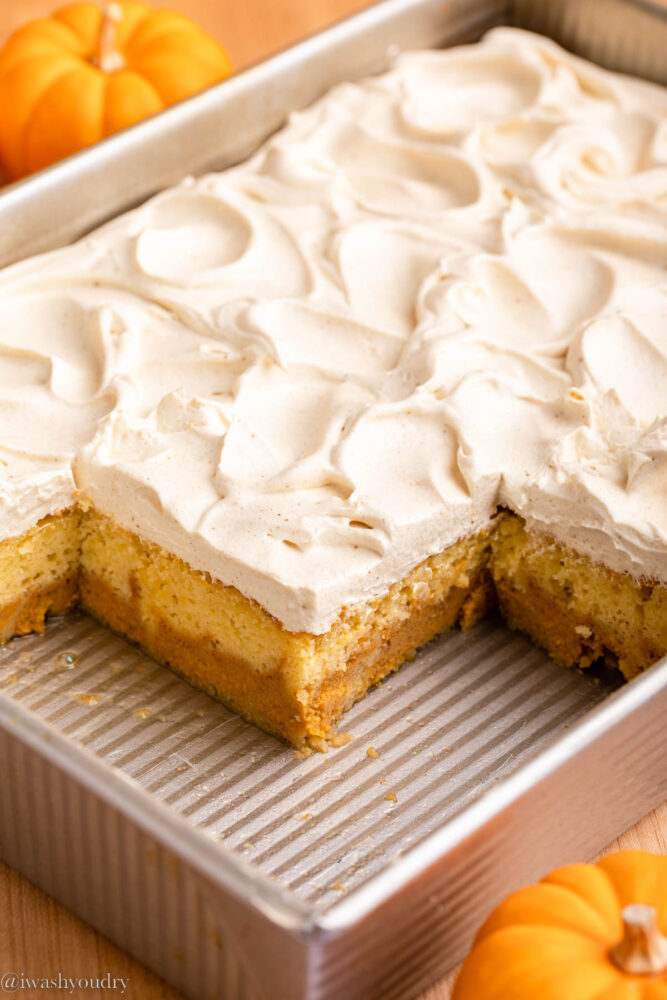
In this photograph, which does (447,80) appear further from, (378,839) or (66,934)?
(66,934)

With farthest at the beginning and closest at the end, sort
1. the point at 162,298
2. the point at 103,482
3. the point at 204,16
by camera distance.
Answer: the point at 204,16 < the point at 162,298 < the point at 103,482

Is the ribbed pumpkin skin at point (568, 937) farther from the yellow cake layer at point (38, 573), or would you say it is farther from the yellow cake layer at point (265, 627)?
the yellow cake layer at point (38, 573)

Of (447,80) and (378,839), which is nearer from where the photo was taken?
(378,839)

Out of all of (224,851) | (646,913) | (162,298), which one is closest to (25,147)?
(162,298)

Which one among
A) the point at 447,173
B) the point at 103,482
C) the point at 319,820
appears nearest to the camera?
the point at 319,820

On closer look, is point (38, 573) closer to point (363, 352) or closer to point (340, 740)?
point (340, 740)

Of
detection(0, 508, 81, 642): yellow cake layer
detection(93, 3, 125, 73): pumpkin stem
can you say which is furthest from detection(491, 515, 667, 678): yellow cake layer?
detection(93, 3, 125, 73): pumpkin stem

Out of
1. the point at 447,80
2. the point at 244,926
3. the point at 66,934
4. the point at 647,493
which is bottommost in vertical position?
the point at 66,934

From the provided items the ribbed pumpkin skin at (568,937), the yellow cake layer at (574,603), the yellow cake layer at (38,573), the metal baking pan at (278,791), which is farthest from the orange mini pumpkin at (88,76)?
the ribbed pumpkin skin at (568,937)
